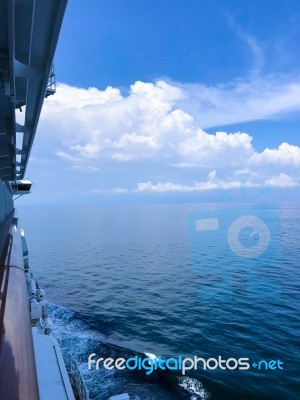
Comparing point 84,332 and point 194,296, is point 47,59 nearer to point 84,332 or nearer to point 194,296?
point 84,332

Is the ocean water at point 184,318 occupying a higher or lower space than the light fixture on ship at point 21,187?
lower

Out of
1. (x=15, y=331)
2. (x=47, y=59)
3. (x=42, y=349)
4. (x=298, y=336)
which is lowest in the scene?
(x=298, y=336)

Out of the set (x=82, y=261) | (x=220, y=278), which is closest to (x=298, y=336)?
(x=220, y=278)

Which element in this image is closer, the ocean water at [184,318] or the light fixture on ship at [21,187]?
the ocean water at [184,318]

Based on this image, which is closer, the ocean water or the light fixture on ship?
the ocean water

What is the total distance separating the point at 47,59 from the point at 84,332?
848 inches

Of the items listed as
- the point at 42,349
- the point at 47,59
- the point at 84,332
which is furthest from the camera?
the point at 84,332

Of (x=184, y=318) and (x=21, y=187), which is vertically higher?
(x=21, y=187)

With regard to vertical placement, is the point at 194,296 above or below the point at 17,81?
below

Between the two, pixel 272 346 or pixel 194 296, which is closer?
pixel 272 346

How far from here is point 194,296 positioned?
30.7 m

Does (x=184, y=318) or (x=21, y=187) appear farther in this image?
(x=21, y=187)

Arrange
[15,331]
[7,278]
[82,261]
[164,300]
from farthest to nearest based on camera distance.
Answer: [82,261], [164,300], [7,278], [15,331]

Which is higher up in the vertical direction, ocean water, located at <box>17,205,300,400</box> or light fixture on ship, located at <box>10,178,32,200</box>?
light fixture on ship, located at <box>10,178,32,200</box>
